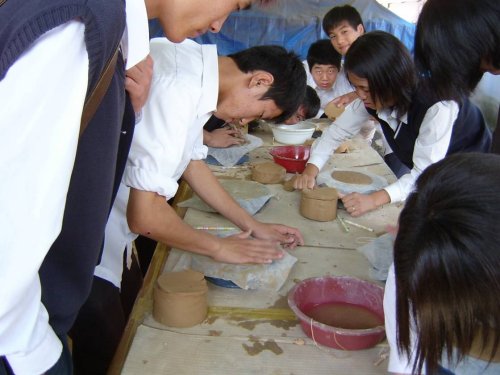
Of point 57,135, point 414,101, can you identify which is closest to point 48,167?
point 57,135

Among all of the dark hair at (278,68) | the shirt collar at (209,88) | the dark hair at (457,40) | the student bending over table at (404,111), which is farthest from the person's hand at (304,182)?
the shirt collar at (209,88)

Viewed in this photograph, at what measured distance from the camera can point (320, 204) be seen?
66.2 inches

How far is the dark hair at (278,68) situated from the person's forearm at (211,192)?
1.19 ft

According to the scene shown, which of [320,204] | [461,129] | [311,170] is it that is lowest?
[311,170]

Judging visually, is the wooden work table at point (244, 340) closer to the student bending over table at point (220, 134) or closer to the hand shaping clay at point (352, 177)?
the hand shaping clay at point (352, 177)

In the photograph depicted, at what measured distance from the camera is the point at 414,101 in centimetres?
183

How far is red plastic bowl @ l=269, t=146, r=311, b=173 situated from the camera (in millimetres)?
2217

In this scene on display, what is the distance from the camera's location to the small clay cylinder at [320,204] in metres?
1.68

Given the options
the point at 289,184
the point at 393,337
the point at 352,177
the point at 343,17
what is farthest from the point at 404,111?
the point at 343,17

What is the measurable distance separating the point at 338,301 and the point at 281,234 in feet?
1.31

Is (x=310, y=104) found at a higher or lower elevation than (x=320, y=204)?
lower

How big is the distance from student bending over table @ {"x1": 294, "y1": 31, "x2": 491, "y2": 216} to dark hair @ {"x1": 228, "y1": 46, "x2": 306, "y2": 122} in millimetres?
429

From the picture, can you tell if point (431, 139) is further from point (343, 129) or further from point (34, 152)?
point (34, 152)

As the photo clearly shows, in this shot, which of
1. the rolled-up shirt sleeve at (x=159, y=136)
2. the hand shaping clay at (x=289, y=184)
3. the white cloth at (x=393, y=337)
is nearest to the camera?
the white cloth at (x=393, y=337)
